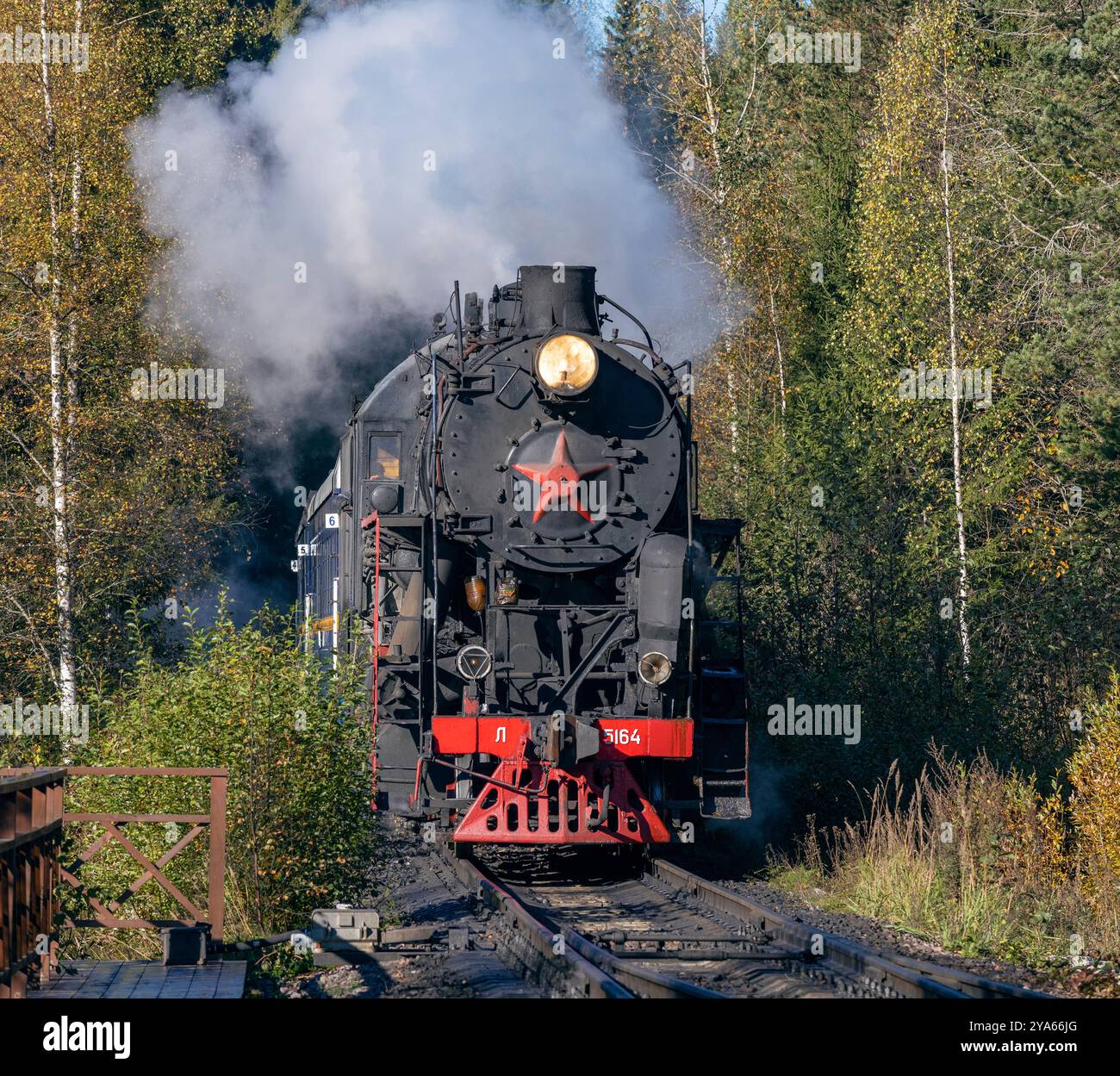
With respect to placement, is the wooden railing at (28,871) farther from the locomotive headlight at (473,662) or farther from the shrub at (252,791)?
the locomotive headlight at (473,662)

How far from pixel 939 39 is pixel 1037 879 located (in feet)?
48.0

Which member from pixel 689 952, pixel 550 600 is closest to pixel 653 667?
pixel 550 600

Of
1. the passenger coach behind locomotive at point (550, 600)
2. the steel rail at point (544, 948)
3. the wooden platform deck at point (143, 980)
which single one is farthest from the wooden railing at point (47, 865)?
the passenger coach behind locomotive at point (550, 600)

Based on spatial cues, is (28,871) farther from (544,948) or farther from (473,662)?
→ (473,662)

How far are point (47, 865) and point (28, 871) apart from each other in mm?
523

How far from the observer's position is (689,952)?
306 inches

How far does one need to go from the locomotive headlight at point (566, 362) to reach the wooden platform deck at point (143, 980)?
185 inches

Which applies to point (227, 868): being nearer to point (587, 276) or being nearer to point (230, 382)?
point (587, 276)

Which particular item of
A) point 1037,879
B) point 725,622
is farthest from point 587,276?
point 1037,879

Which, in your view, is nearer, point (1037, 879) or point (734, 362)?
point (1037, 879)

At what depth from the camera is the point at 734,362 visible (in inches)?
974

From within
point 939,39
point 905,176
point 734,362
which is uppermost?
point 939,39

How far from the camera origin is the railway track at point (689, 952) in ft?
21.9
